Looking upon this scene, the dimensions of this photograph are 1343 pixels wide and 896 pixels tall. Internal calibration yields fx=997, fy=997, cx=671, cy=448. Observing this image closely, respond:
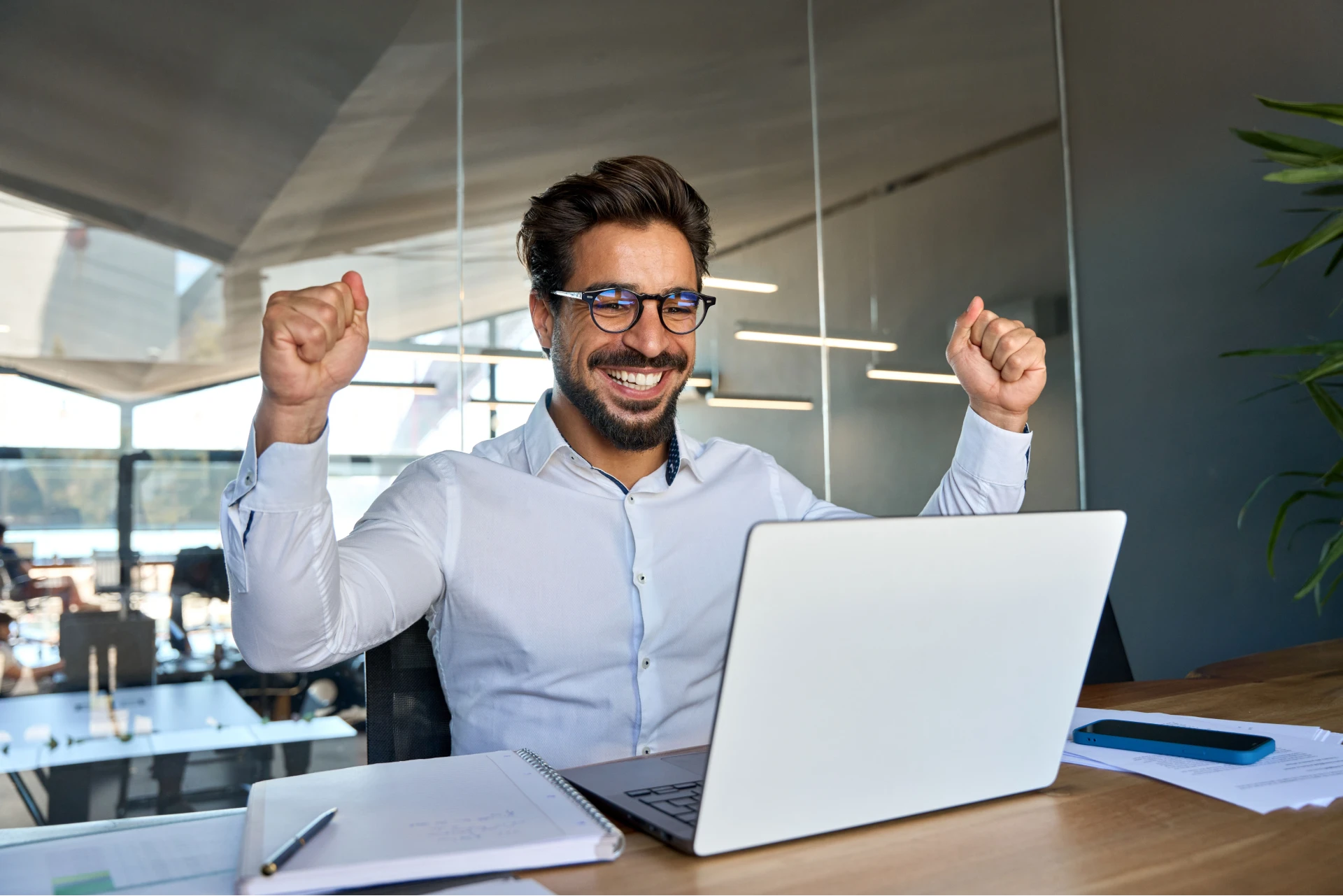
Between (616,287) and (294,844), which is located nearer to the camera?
(294,844)

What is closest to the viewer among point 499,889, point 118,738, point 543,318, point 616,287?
point 499,889

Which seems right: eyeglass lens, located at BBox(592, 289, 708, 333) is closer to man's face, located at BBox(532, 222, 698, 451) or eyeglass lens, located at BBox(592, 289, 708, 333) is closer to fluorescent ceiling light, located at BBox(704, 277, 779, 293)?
man's face, located at BBox(532, 222, 698, 451)

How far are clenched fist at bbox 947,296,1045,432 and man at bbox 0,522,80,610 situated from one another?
238 centimetres

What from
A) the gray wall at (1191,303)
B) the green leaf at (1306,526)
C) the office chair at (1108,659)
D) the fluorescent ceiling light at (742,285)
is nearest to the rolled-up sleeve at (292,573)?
the office chair at (1108,659)

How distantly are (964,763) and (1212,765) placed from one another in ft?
1.22

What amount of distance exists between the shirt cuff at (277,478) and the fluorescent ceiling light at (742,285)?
253 centimetres

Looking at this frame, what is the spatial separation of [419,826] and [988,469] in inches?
41.9

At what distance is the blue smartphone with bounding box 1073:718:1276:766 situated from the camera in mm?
1083

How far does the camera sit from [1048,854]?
801mm

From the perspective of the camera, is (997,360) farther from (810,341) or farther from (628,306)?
(810,341)

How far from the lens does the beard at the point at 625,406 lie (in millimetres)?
1680

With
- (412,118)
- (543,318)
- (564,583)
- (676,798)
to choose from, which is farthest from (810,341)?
(676,798)

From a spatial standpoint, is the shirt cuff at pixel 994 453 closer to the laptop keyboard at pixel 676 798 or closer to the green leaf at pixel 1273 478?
the laptop keyboard at pixel 676 798

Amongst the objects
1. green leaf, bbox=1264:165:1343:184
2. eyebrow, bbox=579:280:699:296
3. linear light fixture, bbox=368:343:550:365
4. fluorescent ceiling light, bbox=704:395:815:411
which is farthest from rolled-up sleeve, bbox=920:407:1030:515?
fluorescent ceiling light, bbox=704:395:815:411
